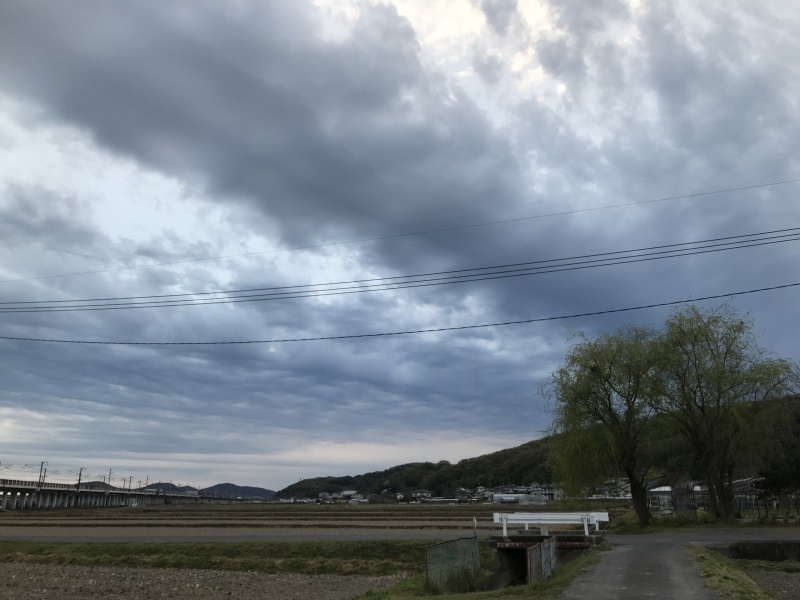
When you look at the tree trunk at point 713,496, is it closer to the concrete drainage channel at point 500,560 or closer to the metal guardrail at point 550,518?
the metal guardrail at point 550,518

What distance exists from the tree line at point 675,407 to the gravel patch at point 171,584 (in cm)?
1702

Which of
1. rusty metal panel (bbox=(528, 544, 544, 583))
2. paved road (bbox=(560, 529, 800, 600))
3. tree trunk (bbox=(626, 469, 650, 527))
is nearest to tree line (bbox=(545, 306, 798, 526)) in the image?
tree trunk (bbox=(626, 469, 650, 527))

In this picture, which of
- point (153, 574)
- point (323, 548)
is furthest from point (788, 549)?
point (153, 574)

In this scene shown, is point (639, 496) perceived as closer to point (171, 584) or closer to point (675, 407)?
point (675, 407)

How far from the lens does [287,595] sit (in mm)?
21688

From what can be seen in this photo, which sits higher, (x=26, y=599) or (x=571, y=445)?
(x=571, y=445)

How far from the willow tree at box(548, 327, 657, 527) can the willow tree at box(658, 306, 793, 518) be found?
1616 millimetres

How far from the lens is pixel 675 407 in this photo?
38.7m

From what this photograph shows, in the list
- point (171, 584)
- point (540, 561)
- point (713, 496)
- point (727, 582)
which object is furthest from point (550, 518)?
point (713, 496)

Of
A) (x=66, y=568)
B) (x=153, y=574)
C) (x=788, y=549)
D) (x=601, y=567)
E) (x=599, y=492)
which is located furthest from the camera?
(x=599, y=492)

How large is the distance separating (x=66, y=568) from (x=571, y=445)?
27.6m

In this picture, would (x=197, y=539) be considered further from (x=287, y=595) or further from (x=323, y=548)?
(x=287, y=595)

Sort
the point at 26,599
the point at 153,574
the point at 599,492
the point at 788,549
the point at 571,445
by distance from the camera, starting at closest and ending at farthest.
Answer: the point at 26,599
the point at 788,549
the point at 153,574
the point at 571,445
the point at 599,492

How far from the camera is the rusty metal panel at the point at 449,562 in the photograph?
17.5 metres
